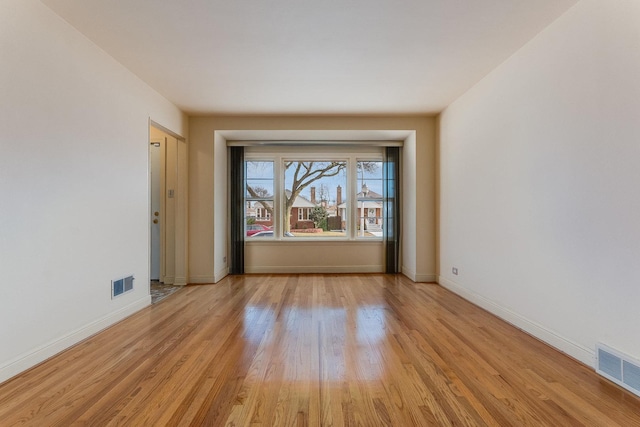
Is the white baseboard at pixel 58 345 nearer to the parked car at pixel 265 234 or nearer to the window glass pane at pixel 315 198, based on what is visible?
the parked car at pixel 265 234

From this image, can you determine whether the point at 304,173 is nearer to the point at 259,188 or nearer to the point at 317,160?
the point at 317,160

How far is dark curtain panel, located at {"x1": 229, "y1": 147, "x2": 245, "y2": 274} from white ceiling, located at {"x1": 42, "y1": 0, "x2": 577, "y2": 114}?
5.09 feet

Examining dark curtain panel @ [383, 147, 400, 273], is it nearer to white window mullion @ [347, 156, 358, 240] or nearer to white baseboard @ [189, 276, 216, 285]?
white window mullion @ [347, 156, 358, 240]

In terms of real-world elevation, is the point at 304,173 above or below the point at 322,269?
above

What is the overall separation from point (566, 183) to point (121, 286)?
3.98m

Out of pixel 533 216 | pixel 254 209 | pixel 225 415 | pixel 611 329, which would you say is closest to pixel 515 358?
pixel 611 329

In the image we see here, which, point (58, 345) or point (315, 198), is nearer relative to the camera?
point (58, 345)

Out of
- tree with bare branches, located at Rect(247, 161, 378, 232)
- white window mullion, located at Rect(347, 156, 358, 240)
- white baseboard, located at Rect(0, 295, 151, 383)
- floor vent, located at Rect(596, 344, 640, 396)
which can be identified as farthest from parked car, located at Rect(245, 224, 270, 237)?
floor vent, located at Rect(596, 344, 640, 396)

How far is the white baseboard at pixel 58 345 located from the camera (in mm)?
1925

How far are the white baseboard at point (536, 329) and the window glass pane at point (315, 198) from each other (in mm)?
2521

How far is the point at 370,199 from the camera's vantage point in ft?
18.4

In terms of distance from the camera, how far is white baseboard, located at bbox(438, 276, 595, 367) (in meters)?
2.12

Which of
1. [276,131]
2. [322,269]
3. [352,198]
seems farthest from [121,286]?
[352,198]

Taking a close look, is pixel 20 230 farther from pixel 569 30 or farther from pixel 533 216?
pixel 569 30
